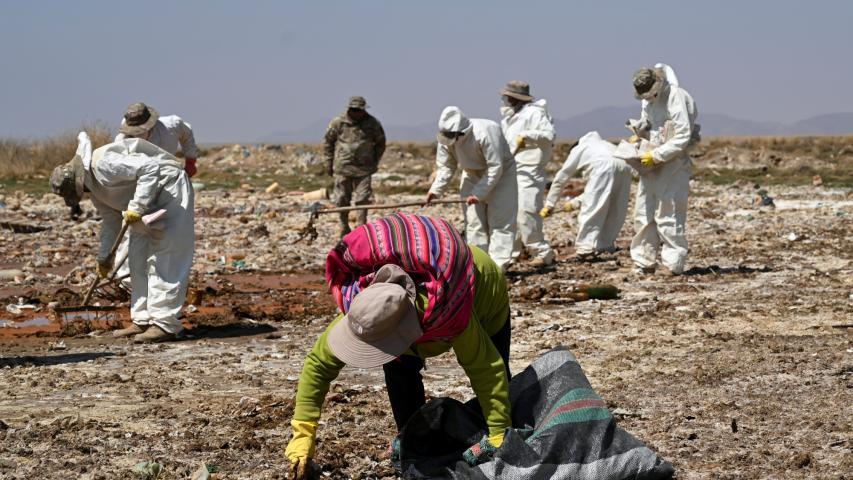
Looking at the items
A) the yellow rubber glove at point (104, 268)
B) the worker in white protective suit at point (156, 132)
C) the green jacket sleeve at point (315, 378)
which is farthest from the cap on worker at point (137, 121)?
the green jacket sleeve at point (315, 378)

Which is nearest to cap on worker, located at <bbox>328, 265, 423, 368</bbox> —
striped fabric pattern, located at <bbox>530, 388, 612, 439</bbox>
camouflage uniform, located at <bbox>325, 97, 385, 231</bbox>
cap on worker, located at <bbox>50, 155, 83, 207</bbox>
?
striped fabric pattern, located at <bbox>530, 388, 612, 439</bbox>

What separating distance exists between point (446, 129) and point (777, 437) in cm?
609

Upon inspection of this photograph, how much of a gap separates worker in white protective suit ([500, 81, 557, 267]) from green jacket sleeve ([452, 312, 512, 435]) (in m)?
8.09

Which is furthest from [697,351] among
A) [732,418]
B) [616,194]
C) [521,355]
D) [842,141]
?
[842,141]

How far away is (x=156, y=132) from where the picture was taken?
389 inches

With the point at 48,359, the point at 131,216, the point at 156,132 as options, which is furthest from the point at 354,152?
the point at 48,359

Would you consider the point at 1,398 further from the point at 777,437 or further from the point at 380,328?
the point at 777,437

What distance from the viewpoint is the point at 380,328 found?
4289 millimetres

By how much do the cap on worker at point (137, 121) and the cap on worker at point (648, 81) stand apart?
4.59 meters

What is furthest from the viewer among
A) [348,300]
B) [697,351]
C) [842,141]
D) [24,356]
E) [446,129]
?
[842,141]

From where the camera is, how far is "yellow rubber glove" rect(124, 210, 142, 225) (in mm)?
8641

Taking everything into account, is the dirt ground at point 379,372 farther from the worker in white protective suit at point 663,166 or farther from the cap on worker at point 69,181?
the cap on worker at point 69,181

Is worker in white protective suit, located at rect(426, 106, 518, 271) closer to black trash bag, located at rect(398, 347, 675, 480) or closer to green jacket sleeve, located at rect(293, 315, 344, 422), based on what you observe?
black trash bag, located at rect(398, 347, 675, 480)

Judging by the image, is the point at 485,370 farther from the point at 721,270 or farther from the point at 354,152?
the point at 354,152
